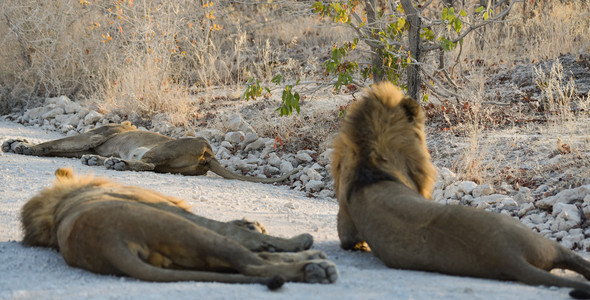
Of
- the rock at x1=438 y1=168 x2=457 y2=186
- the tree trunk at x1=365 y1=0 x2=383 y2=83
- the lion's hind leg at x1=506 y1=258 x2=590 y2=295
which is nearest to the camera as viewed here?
the lion's hind leg at x1=506 y1=258 x2=590 y2=295

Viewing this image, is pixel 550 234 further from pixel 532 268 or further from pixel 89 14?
pixel 89 14

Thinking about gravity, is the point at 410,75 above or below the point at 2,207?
above

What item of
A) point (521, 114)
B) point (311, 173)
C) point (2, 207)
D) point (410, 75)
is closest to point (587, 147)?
point (521, 114)

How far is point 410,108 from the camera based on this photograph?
16.2ft

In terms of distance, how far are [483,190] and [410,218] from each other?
10.3 ft

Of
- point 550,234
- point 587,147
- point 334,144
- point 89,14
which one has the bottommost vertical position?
point 550,234

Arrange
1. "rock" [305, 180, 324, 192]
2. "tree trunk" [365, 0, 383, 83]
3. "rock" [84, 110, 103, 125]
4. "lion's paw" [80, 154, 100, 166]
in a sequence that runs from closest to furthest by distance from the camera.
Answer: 1. "rock" [305, 180, 324, 192]
2. "lion's paw" [80, 154, 100, 166]
3. "tree trunk" [365, 0, 383, 83]
4. "rock" [84, 110, 103, 125]

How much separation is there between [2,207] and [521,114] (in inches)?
250

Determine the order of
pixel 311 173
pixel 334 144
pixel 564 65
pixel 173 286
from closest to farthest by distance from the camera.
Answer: pixel 173 286
pixel 334 144
pixel 311 173
pixel 564 65

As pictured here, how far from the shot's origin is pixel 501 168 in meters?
7.38

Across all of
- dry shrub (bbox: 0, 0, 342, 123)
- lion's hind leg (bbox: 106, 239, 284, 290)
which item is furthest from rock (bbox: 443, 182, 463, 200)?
dry shrub (bbox: 0, 0, 342, 123)

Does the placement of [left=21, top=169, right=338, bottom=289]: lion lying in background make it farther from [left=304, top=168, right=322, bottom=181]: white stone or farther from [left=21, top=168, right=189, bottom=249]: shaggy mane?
[left=304, top=168, right=322, bottom=181]: white stone

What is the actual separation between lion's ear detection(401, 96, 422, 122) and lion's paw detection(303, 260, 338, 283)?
5.53 feet

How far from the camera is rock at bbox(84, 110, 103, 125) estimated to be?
11977mm
